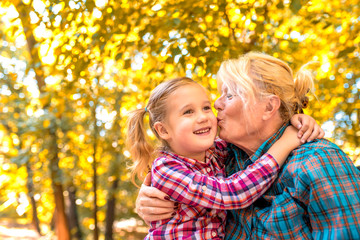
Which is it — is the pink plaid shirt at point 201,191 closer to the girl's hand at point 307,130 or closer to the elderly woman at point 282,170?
the elderly woman at point 282,170

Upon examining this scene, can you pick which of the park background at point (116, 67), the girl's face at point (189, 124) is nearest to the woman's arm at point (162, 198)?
the girl's face at point (189, 124)

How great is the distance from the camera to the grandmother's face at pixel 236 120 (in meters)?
1.84

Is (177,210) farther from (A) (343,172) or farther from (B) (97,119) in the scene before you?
(B) (97,119)

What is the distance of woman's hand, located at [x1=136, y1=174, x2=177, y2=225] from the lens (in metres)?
1.80

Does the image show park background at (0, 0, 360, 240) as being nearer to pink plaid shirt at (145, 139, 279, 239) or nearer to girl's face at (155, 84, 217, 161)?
girl's face at (155, 84, 217, 161)

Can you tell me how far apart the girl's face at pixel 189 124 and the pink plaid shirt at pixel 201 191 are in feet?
0.25

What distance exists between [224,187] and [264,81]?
577 mm

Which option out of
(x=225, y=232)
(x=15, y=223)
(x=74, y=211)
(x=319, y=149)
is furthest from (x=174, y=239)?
(x=15, y=223)

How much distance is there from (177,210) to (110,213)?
23.0 feet

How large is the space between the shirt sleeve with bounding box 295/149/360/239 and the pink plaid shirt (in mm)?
198

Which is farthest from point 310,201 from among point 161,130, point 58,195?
point 58,195

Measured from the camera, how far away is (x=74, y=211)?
29.0 ft

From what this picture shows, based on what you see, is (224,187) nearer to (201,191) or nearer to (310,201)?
(201,191)

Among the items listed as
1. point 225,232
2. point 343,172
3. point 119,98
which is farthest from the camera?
point 119,98
